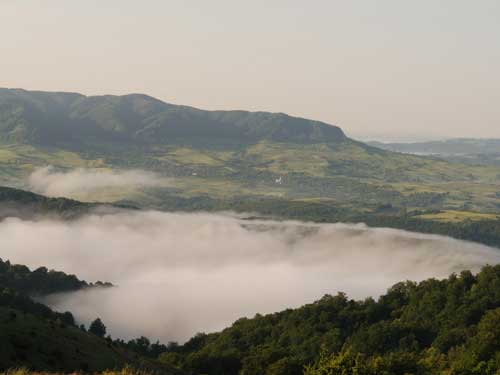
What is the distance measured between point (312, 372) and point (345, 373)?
5.05m

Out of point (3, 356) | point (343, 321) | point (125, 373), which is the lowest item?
point (343, 321)

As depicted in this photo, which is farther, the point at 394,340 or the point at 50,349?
the point at 394,340

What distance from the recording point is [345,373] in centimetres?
5959

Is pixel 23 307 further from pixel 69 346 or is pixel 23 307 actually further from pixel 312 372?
pixel 312 372

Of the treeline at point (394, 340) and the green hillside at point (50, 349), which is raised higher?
the green hillside at point (50, 349)

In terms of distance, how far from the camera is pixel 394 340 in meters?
163

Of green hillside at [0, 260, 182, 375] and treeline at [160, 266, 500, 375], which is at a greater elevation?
green hillside at [0, 260, 182, 375]

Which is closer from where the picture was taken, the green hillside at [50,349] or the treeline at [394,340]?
the green hillside at [50,349]

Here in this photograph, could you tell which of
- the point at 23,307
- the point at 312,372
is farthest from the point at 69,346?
the point at 23,307

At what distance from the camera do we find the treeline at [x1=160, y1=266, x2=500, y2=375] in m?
106

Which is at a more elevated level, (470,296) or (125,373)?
(125,373)

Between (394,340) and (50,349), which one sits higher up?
(50,349)

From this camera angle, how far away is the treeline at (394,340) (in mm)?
106125

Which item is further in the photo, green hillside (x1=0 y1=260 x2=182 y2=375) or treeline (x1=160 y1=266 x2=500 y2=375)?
treeline (x1=160 y1=266 x2=500 y2=375)
